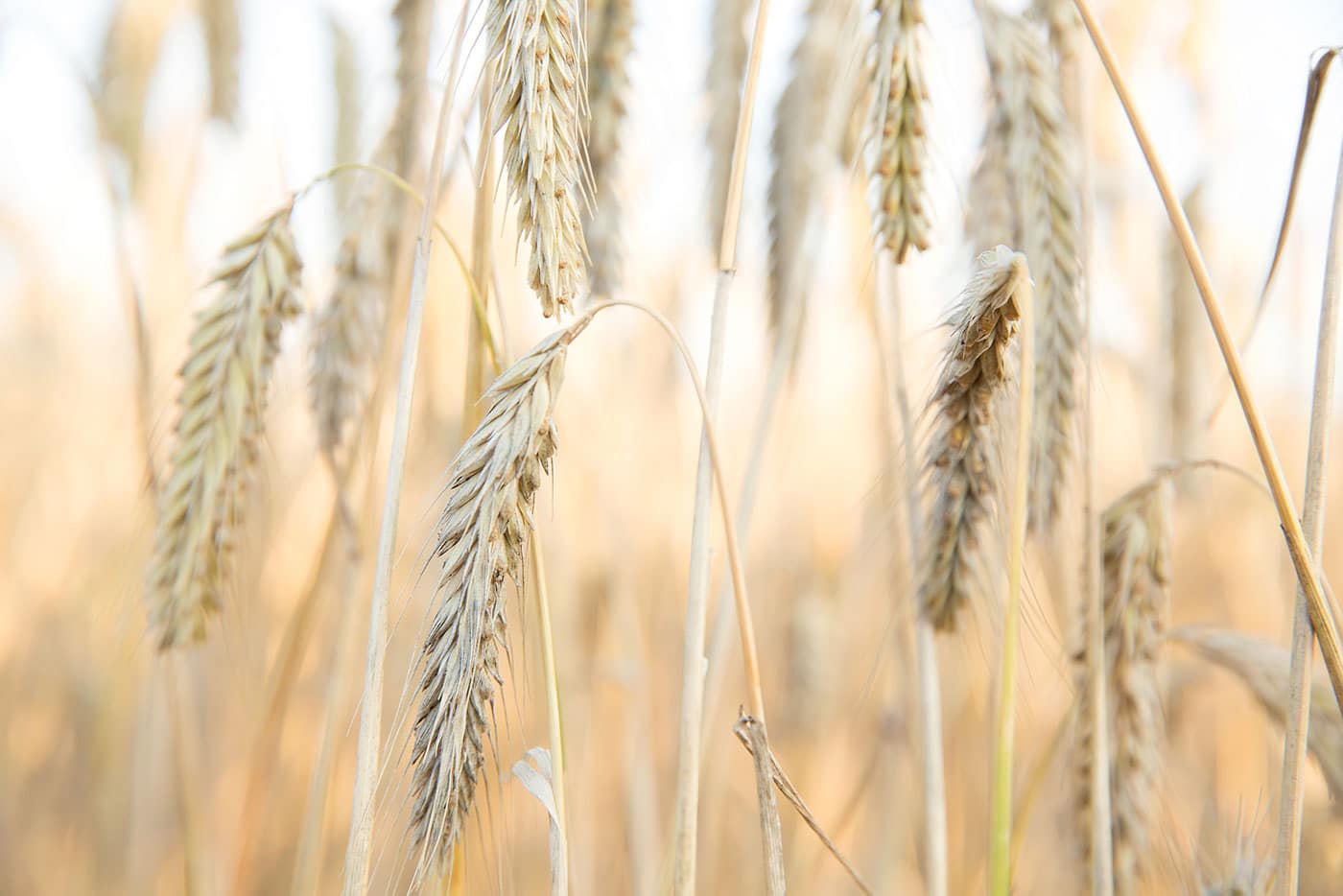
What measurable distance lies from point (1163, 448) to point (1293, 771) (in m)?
1.28

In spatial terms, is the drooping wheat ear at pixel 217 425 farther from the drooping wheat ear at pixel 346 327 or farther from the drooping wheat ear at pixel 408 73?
the drooping wheat ear at pixel 408 73

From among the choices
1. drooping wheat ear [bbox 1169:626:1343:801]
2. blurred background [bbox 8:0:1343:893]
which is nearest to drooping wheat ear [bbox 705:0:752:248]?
blurred background [bbox 8:0:1343:893]

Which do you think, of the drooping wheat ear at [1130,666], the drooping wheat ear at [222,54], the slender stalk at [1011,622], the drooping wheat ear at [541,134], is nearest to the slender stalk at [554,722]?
the drooping wheat ear at [541,134]

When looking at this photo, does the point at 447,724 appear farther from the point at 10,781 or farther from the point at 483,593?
the point at 10,781

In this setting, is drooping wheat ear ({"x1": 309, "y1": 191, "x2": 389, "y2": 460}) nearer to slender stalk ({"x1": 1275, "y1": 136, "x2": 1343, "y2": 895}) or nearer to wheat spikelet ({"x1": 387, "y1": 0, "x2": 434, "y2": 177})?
wheat spikelet ({"x1": 387, "y1": 0, "x2": 434, "y2": 177})

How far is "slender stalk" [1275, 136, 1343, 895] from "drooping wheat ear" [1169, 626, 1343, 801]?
30 cm

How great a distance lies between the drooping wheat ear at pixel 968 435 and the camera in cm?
59

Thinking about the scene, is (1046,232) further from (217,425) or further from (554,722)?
(217,425)

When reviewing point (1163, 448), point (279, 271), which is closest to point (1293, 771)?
point (279, 271)

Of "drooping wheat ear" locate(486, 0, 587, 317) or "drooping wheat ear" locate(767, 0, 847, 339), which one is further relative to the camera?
"drooping wheat ear" locate(767, 0, 847, 339)

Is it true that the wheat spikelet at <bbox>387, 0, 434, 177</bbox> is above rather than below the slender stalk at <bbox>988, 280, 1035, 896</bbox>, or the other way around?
above

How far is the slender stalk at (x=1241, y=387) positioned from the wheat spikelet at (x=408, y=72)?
717mm

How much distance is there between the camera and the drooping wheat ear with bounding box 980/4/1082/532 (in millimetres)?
828

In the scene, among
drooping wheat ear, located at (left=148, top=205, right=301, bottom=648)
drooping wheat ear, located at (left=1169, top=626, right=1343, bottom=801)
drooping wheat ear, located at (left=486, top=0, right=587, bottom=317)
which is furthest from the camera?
drooping wheat ear, located at (left=1169, top=626, right=1343, bottom=801)
